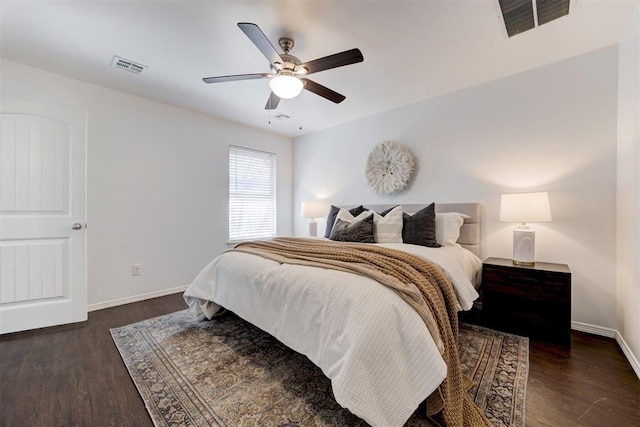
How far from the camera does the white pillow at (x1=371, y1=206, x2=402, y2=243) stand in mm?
2826

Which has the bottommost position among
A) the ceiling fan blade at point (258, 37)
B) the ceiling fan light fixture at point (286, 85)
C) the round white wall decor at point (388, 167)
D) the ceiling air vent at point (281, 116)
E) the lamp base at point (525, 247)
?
the lamp base at point (525, 247)

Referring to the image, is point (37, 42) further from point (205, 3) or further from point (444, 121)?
point (444, 121)

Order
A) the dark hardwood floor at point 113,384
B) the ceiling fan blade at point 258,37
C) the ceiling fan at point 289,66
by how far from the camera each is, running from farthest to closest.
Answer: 1. the ceiling fan at point 289,66
2. the ceiling fan blade at point 258,37
3. the dark hardwood floor at point 113,384

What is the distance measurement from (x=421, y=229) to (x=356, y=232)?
67cm

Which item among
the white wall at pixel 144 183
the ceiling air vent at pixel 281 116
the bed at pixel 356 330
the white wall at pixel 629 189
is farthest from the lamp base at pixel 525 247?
the white wall at pixel 144 183

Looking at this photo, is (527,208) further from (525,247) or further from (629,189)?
(629,189)

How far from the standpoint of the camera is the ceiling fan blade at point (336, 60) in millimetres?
1793

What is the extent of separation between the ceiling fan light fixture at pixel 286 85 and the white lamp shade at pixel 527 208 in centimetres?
216

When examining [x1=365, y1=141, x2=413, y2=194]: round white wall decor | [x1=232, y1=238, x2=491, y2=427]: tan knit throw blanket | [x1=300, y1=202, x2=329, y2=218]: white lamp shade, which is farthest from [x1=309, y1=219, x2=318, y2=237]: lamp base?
[x1=232, y1=238, x2=491, y2=427]: tan knit throw blanket

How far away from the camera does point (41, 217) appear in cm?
250

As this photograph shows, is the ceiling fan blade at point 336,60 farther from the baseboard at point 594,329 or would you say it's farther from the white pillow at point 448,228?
the baseboard at point 594,329

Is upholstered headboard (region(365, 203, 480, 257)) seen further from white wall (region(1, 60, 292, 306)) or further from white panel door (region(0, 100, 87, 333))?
white panel door (region(0, 100, 87, 333))

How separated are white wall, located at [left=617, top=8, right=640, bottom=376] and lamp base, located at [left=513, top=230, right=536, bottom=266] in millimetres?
566

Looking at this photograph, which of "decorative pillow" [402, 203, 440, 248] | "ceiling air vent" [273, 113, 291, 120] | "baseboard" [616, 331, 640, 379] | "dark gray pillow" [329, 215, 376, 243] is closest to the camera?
"baseboard" [616, 331, 640, 379]
